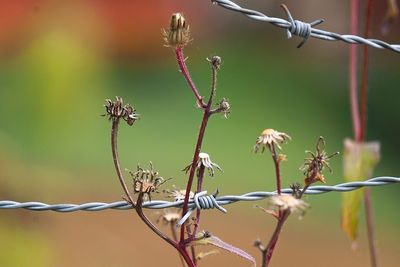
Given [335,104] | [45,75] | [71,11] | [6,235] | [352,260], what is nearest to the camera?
[6,235]

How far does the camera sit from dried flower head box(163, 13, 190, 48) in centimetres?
66

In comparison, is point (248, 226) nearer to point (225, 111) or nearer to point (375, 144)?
point (375, 144)

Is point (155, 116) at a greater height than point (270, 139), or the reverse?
point (155, 116)

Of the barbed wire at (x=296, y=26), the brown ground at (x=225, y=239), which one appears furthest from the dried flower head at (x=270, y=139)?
the brown ground at (x=225, y=239)

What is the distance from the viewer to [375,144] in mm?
1095

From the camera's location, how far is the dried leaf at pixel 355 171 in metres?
1.02

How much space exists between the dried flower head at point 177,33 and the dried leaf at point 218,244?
0.64 ft

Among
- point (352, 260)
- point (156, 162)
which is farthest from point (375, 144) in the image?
point (156, 162)

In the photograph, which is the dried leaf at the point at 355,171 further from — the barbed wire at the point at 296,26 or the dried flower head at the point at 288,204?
the dried flower head at the point at 288,204

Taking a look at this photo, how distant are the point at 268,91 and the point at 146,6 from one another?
112 cm

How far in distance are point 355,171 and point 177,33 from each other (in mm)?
513

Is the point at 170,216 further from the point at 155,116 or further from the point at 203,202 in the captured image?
the point at 155,116

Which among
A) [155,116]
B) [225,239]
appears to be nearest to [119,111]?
[225,239]

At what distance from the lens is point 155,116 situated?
4.22 metres
